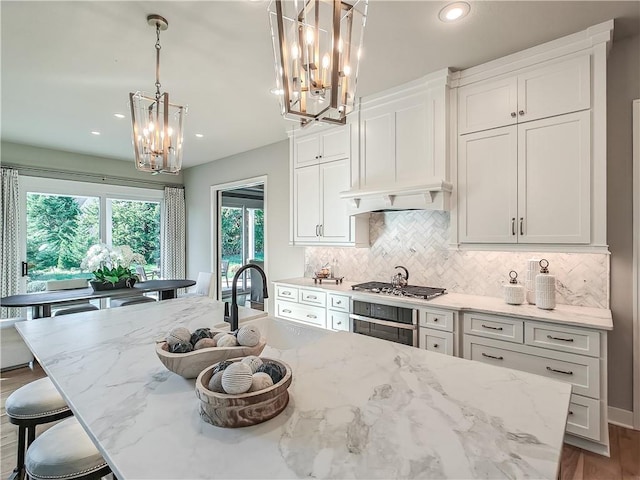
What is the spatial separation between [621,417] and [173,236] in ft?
21.8

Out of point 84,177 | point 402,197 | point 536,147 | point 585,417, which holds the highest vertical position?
point 84,177

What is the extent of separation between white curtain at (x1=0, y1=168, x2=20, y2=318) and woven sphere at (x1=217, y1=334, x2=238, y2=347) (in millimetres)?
5173

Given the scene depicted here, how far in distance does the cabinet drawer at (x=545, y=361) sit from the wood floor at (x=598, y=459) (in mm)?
421

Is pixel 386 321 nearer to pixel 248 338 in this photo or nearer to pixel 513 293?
A: pixel 513 293

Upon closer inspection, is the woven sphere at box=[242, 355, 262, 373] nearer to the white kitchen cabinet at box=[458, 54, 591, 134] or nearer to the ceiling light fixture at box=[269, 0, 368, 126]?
the ceiling light fixture at box=[269, 0, 368, 126]

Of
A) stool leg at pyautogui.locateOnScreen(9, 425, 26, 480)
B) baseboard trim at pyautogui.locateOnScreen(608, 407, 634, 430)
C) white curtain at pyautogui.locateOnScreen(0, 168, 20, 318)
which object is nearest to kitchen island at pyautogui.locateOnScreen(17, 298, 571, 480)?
stool leg at pyautogui.locateOnScreen(9, 425, 26, 480)

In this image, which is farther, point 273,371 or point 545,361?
point 545,361

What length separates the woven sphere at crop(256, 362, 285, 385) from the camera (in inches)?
36.9

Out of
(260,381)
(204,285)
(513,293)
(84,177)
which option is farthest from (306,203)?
(84,177)

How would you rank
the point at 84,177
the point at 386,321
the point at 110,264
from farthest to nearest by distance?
1. the point at 84,177
2. the point at 110,264
3. the point at 386,321

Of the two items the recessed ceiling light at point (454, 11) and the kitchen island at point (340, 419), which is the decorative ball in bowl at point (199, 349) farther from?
the recessed ceiling light at point (454, 11)

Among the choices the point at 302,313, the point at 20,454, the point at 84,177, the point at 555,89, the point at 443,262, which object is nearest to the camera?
the point at 20,454

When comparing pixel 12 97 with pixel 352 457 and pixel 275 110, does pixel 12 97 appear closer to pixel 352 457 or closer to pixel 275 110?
pixel 275 110

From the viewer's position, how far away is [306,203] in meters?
3.93
